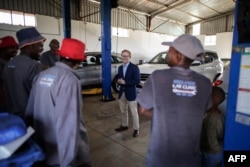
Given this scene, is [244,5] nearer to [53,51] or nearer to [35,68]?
[35,68]

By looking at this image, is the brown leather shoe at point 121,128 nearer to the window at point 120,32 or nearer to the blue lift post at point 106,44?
the blue lift post at point 106,44

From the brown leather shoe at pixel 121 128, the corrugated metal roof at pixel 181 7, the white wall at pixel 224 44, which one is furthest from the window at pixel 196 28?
the brown leather shoe at pixel 121 128

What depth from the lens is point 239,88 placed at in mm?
1726

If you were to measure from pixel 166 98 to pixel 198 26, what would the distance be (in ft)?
59.9

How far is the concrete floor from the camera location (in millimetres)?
3133

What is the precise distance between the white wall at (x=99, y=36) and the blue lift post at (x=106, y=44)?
13.4ft

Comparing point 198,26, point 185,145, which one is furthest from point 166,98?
point 198,26

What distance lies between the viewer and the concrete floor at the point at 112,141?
313 centimetres

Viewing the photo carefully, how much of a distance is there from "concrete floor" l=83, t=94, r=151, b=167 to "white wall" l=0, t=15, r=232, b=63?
5.52 meters

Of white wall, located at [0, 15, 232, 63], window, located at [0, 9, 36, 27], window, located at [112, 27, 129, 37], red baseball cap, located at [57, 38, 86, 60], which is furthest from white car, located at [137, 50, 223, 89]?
window, located at [0, 9, 36, 27]

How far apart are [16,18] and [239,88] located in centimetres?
945

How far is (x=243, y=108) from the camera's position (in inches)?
68.1

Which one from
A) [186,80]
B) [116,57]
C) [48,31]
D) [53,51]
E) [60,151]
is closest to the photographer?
[186,80]

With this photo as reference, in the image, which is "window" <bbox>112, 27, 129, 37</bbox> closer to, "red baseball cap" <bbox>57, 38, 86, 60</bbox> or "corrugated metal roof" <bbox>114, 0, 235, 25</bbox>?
"corrugated metal roof" <bbox>114, 0, 235, 25</bbox>
